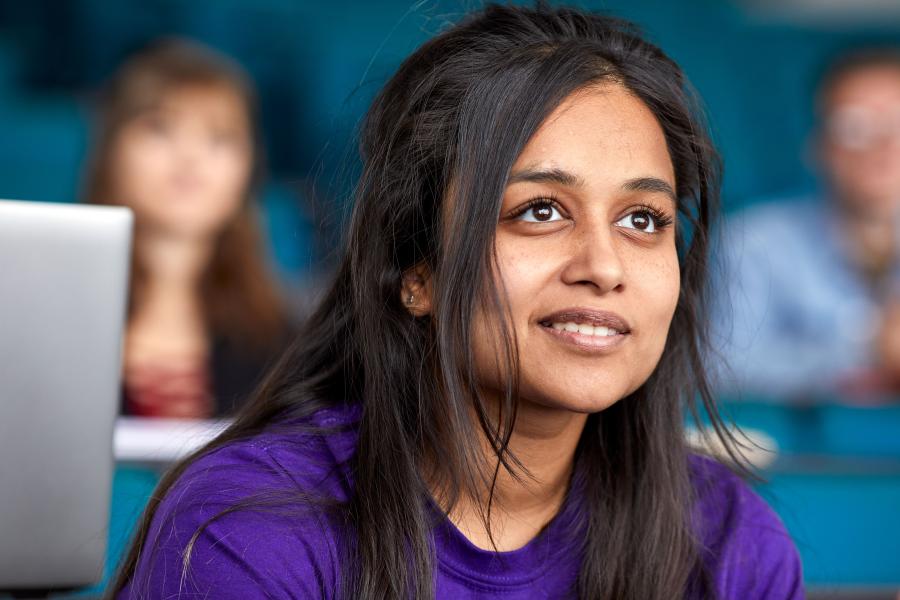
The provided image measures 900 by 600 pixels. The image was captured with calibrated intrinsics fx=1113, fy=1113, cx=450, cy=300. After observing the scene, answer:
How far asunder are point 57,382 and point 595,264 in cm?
64

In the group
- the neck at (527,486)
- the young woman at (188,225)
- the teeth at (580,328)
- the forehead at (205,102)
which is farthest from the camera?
the forehead at (205,102)

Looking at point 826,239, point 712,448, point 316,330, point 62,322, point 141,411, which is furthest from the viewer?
point 826,239

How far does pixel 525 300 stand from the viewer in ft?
4.35

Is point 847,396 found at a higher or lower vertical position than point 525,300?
lower

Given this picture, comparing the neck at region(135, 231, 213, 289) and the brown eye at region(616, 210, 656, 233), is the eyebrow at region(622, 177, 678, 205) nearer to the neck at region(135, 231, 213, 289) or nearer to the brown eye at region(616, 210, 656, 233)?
the brown eye at region(616, 210, 656, 233)

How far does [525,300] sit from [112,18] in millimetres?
2810

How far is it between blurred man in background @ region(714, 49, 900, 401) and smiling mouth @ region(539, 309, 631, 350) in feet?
8.67

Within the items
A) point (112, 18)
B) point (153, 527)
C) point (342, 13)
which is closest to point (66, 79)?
point (112, 18)

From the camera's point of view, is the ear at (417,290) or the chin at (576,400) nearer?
the chin at (576,400)

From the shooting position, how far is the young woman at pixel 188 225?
355 centimetres

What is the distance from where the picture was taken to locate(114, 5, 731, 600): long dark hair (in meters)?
1.34

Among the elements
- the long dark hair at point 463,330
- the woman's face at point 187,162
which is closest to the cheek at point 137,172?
the woman's face at point 187,162

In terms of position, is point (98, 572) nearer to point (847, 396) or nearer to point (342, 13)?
point (342, 13)

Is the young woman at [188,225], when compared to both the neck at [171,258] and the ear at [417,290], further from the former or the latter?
the ear at [417,290]
